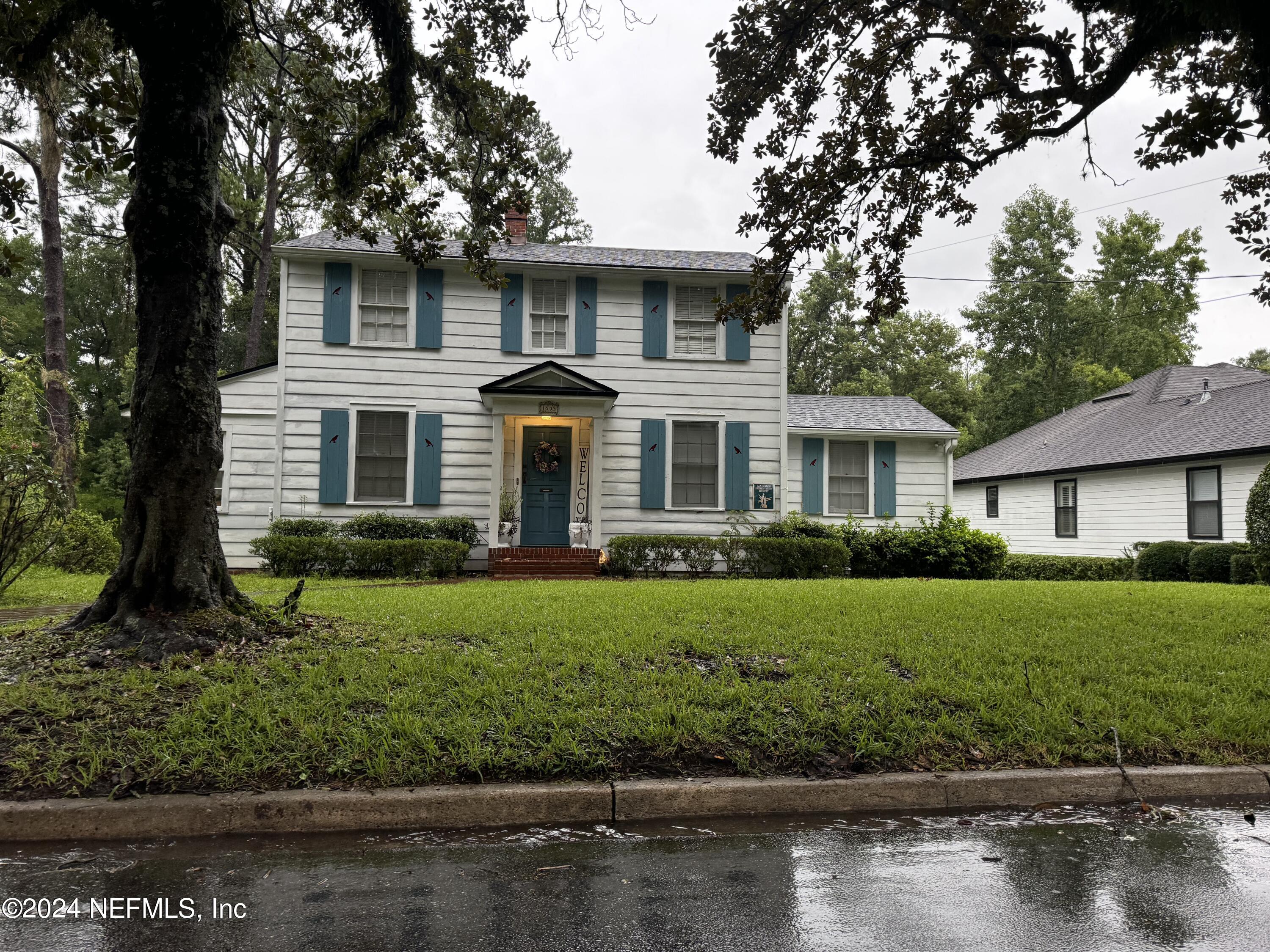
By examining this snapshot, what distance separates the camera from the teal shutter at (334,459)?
43.2 ft

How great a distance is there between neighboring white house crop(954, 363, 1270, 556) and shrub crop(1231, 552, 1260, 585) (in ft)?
8.39

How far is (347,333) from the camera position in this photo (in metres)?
13.5

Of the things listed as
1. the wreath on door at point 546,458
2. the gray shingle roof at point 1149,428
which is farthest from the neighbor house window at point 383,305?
the gray shingle roof at point 1149,428

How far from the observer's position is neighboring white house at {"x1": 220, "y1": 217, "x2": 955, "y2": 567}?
13.3 metres

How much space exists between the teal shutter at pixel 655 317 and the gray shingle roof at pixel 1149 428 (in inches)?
457

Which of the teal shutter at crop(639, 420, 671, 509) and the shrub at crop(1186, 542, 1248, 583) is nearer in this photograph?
the shrub at crop(1186, 542, 1248, 583)

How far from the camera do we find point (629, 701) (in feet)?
14.1

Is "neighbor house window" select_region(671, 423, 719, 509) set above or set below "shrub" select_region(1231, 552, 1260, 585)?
above

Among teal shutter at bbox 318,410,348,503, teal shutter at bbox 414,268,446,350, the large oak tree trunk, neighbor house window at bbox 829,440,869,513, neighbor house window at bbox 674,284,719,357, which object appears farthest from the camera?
neighbor house window at bbox 829,440,869,513

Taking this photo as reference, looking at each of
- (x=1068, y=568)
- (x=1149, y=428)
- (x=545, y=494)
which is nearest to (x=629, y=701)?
(x=545, y=494)

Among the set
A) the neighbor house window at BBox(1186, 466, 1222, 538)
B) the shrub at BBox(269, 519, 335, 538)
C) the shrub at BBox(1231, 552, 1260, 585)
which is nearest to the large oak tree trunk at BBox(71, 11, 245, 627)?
the shrub at BBox(269, 519, 335, 538)

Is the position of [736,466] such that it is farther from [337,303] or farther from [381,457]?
[337,303]

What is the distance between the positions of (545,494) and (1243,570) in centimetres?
1237

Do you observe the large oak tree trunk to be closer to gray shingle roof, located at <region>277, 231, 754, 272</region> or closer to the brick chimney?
gray shingle roof, located at <region>277, 231, 754, 272</region>
